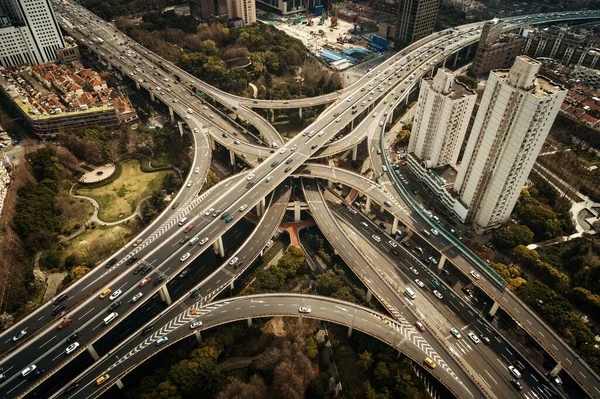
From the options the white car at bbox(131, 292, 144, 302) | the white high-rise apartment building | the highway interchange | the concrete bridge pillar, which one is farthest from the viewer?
the concrete bridge pillar

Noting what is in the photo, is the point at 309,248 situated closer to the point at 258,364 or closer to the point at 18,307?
the point at 258,364

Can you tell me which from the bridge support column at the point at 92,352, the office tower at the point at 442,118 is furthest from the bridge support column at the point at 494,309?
the bridge support column at the point at 92,352

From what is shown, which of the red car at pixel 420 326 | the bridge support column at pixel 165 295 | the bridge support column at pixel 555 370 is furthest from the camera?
the bridge support column at pixel 165 295

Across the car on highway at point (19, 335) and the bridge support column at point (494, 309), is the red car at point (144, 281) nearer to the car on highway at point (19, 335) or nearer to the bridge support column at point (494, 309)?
the car on highway at point (19, 335)

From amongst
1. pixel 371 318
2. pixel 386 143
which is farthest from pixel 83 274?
pixel 386 143

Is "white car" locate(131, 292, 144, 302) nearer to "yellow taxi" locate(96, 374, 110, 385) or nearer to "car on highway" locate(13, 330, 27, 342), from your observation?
Answer: "yellow taxi" locate(96, 374, 110, 385)

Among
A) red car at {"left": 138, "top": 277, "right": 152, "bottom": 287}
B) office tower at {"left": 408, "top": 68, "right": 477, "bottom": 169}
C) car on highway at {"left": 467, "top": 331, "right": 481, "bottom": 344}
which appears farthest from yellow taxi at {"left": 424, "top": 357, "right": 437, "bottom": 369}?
office tower at {"left": 408, "top": 68, "right": 477, "bottom": 169}
